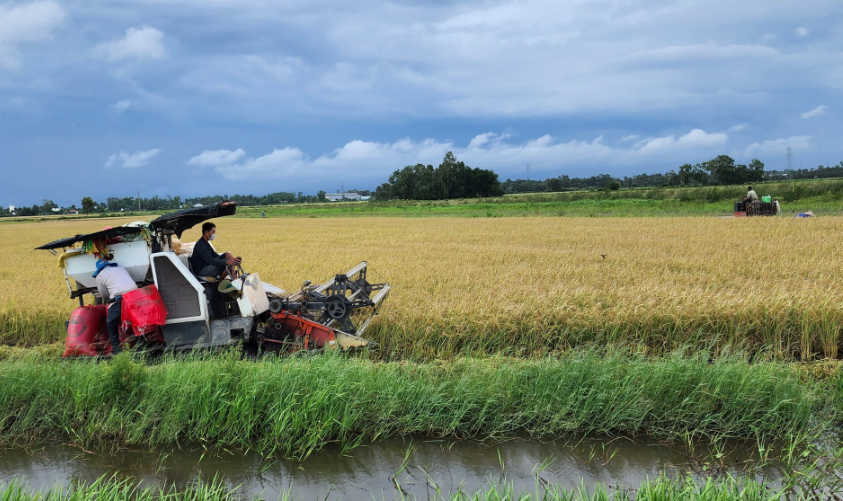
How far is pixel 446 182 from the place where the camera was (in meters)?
102

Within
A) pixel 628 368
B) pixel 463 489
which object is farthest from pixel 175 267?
pixel 628 368

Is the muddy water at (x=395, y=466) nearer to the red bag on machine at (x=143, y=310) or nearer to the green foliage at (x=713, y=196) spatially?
the red bag on machine at (x=143, y=310)

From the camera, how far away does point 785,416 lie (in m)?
5.64

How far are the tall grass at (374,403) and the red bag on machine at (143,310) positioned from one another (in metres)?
0.66

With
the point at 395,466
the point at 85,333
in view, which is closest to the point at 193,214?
the point at 85,333

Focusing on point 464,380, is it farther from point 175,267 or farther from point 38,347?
point 38,347

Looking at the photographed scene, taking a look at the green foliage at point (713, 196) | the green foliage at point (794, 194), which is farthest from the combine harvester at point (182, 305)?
→ the green foliage at point (794, 194)

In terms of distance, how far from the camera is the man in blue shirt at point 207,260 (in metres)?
7.12

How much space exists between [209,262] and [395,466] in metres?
3.86

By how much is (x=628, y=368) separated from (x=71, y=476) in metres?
5.85

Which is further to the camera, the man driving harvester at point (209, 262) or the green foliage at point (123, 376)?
the man driving harvester at point (209, 262)

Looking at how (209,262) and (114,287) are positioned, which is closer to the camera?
(114,287)

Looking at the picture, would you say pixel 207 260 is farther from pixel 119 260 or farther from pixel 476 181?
pixel 476 181

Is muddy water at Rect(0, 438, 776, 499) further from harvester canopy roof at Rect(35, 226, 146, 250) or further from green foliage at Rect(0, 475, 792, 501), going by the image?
harvester canopy roof at Rect(35, 226, 146, 250)
